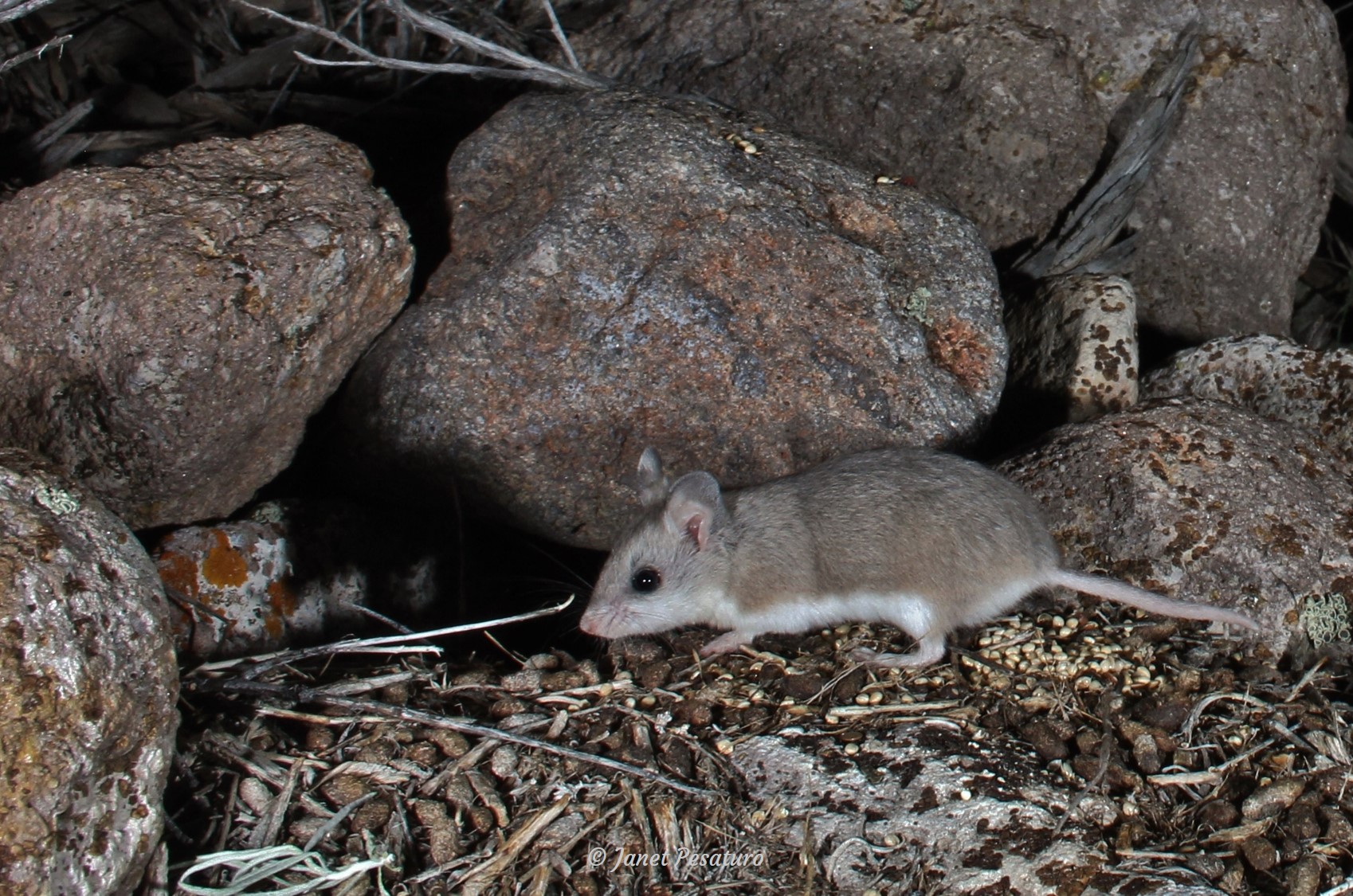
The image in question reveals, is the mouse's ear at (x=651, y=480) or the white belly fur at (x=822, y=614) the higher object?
the mouse's ear at (x=651, y=480)

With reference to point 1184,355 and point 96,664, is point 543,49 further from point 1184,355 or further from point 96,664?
point 96,664

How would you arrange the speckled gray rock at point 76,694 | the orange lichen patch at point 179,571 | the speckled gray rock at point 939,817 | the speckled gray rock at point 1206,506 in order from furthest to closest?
the orange lichen patch at point 179,571 < the speckled gray rock at point 1206,506 < the speckled gray rock at point 939,817 < the speckled gray rock at point 76,694

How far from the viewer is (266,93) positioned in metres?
6.39

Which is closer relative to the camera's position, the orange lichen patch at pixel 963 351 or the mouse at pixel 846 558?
the mouse at pixel 846 558

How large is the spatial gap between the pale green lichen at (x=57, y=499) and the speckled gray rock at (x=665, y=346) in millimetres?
1791

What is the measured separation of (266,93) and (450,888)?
14.5ft

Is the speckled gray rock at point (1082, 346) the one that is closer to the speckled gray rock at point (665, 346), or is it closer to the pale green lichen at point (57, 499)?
the speckled gray rock at point (665, 346)

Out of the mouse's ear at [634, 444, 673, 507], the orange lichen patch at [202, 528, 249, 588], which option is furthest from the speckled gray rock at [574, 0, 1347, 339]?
the orange lichen patch at [202, 528, 249, 588]

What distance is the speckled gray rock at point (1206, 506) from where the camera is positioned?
14.7 feet

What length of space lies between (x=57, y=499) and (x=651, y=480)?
2.01 meters

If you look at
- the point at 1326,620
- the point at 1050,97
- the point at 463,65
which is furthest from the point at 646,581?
the point at 1050,97

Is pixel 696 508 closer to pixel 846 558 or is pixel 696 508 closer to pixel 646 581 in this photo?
pixel 646 581

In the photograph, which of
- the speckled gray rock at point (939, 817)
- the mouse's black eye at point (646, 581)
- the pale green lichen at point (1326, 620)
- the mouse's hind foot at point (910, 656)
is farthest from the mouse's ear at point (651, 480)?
the pale green lichen at point (1326, 620)

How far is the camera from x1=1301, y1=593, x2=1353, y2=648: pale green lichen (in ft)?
14.5
